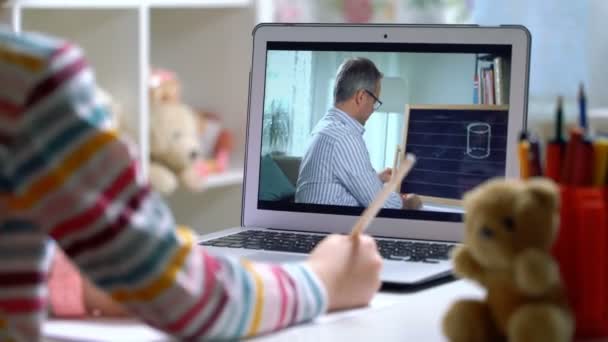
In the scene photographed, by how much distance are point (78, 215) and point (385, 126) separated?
0.60 metres

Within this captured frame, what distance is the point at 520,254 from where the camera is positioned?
0.58 m

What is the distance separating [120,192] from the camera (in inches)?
23.7

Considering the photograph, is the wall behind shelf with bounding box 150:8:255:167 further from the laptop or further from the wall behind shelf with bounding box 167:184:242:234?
the laptop

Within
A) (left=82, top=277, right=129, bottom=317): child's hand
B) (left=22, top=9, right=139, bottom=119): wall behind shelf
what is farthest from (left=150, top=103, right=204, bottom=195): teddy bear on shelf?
(left=82, top=277, right=129, bottom=317): child's hand

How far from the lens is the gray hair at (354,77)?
3.80 ft

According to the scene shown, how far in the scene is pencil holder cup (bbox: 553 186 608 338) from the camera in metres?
0.60

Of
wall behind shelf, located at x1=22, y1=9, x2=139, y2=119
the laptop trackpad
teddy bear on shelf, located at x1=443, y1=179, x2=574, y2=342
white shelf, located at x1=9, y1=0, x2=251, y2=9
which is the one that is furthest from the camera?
wall behind shelf, located at x1=22, y1=9, x2=139, y2=119

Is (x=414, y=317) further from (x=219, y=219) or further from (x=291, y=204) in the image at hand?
(x=219, y=219)

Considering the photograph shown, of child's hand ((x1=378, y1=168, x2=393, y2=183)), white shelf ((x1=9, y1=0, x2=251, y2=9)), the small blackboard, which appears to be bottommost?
child's hand ((x1=378, y1=168, x2=393, y2=183))

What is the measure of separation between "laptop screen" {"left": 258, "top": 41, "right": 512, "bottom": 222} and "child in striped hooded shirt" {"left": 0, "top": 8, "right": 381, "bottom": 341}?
51 centimetres

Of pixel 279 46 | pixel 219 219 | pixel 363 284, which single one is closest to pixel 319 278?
pixel 363 284

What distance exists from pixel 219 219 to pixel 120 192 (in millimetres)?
1846

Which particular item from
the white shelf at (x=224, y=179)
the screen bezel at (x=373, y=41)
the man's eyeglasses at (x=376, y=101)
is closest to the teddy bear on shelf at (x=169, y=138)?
the white shelf at (x=224, y=179)

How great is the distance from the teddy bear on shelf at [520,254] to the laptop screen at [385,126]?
0.51 metres
